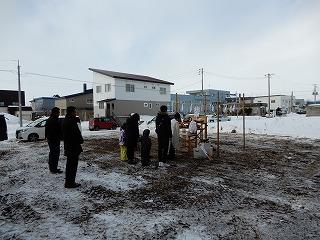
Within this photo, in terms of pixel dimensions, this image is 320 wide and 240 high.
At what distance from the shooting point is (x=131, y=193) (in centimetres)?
669

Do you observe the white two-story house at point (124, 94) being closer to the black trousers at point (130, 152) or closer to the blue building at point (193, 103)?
the blue building at point (193, 103)

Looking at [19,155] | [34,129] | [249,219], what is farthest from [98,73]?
[249,219]

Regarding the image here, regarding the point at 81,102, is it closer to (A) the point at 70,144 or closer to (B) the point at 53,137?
(B) the point at 53,137

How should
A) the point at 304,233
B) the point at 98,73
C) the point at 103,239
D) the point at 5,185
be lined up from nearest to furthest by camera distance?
the point at 103,239, the point at 304,233, the point at 5,185, the point at 98,73

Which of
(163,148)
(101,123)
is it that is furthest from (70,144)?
(101,123)

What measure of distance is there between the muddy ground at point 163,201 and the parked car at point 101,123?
19.8 meters

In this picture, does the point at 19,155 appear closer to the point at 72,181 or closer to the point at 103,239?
the point at 72,181

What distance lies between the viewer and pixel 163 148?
382 inches

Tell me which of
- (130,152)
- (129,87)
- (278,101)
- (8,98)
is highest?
(129,87)

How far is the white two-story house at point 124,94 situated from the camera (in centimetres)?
4284

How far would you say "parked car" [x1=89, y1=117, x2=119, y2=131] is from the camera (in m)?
30.0

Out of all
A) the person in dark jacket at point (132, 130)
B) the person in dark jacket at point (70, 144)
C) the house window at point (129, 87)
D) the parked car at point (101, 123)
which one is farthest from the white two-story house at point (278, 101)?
the person in dark jacket at point (70, 144)

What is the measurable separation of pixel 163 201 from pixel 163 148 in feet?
11.8

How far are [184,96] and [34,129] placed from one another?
61.9 meters
